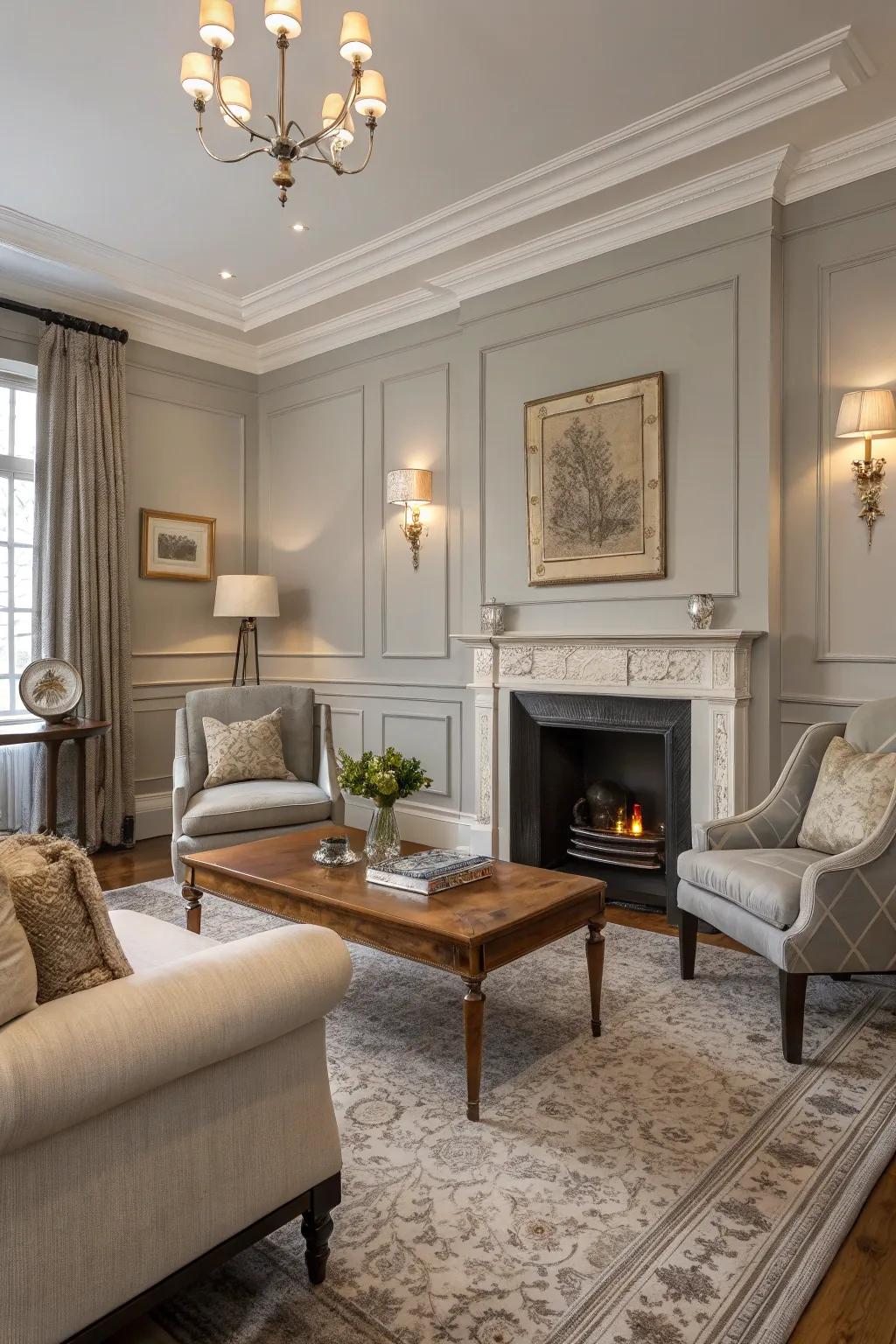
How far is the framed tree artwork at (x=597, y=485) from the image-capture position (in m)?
3.89

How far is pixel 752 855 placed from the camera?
2.87m

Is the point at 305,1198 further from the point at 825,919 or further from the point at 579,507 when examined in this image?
the point at 579,507

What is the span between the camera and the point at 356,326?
17.4 feet

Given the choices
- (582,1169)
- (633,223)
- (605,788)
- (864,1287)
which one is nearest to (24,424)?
(633,223)

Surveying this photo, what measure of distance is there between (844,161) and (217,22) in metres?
2.49

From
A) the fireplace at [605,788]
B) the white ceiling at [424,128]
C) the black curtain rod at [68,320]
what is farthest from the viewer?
the black curtain rod at [68,320]

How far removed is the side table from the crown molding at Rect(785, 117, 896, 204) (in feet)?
13.6

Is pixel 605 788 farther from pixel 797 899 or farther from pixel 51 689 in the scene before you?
pixel 51 689

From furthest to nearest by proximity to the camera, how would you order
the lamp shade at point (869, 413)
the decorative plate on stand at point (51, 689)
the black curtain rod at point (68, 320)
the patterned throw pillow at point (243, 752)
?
the black curtain rod at point (68, 320) < the decorative plate on stand at point (51, 689) < the patterned throw pillow at point (243, 752) < the lamp shade at point (869, 413)

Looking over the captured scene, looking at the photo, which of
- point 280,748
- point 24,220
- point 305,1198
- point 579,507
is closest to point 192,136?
point 24,220

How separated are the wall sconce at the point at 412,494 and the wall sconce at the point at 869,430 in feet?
7.28

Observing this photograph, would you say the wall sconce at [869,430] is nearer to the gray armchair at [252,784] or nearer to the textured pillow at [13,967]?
the gray armchair at [252,784]

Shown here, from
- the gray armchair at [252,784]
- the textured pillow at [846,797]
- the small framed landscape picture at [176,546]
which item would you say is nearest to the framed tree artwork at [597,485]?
the textured pillow at [846,797]

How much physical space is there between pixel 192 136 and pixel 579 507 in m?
2.29
